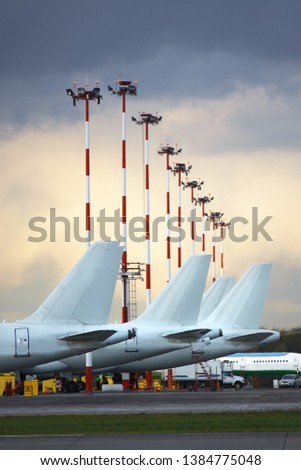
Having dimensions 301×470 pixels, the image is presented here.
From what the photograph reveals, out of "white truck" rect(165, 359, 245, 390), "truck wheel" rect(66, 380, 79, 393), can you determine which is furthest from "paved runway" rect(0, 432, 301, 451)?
"white truck" rect(165, 359, 245, 390)

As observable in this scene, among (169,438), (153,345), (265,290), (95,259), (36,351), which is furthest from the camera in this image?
(265,290)

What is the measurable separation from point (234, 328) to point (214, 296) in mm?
16850

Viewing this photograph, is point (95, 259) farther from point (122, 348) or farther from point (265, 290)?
point (265, 290)

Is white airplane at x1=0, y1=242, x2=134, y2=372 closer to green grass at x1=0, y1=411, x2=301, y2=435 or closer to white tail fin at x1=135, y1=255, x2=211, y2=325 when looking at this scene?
white tail fin at x1=135, y1=255, x2=211, y2=325

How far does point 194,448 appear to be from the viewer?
28766 mm

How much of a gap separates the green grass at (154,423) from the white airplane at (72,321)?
13.3 meters

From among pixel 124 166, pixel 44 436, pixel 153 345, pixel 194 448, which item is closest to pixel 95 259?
pixel 153 345

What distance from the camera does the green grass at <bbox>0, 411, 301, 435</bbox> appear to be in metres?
36.3

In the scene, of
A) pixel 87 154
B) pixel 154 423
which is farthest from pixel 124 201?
pixel 154 423

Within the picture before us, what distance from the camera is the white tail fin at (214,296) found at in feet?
345

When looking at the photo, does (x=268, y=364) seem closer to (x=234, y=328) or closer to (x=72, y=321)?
(x=234, y=328)

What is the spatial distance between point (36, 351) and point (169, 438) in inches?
1107

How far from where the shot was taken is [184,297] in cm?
7794

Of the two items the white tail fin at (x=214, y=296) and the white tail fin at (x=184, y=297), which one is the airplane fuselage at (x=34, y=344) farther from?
the white tail fin at (x=214, y=296)
